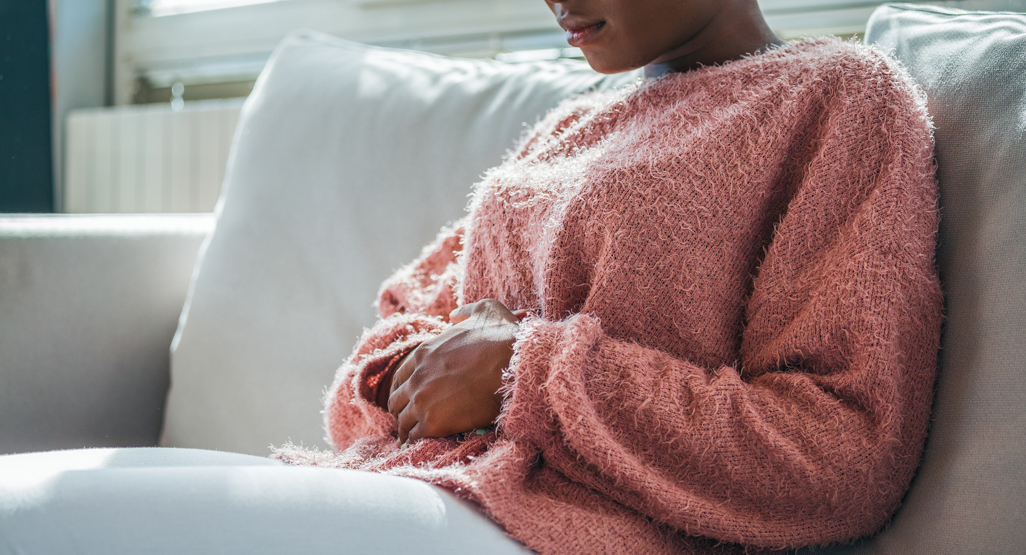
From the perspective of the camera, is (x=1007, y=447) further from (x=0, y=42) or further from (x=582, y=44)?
(x=0, y=42)

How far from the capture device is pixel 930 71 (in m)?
0.65

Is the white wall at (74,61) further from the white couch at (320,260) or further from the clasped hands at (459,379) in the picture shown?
the clasped hands at (459,379)

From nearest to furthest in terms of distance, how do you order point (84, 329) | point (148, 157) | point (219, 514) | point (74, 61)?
point (219, 514)
point (84, 329)
point (148, 157)
point (74, 61)

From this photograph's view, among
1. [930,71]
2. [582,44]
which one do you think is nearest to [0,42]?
[582,44]

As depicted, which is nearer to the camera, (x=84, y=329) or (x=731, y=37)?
(x=731, y=37)

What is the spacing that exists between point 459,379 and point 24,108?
5.98ft

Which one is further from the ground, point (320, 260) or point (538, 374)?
point (538, 374)

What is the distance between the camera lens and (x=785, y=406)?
20.7 inches

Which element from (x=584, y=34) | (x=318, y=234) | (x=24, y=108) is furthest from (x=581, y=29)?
(x=24, y=108)

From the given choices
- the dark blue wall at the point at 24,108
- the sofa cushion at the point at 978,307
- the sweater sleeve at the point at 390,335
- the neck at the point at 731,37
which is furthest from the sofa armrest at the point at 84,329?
the dark blue wall at the point at 24,108

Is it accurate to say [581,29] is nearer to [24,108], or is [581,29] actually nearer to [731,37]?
[731,37]

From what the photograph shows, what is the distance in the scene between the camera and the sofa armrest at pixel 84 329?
0.87 m

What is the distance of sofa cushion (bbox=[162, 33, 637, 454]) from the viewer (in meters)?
0.95

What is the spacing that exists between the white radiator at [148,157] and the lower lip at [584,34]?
125 cm
